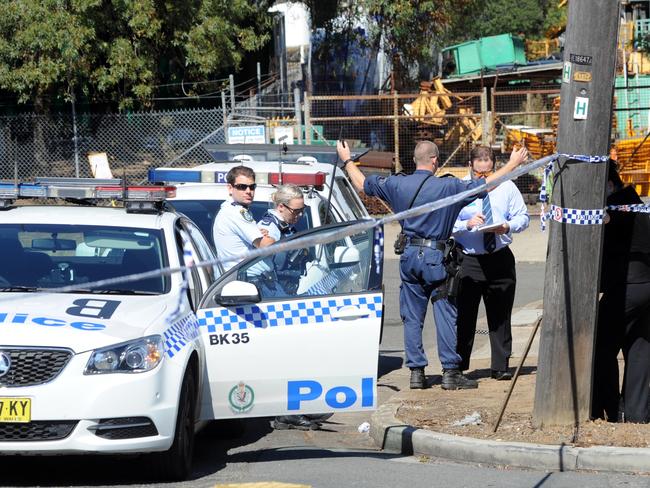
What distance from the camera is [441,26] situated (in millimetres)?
33062

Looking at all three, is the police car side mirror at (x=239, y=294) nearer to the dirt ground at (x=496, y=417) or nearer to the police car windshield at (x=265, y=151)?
the dirt ground at (x=496, y=417)

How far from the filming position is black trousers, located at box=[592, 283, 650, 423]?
749 centimetres

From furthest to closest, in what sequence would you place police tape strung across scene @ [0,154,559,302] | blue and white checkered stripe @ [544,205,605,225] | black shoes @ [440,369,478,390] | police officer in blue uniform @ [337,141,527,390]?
black shoes @ [440,369,478,390], police officer in blue uniform @ [337,141,527,390], blue and white checkered stripe @ [544,205,605,225], police tape strung across scene @ [0,154,559,302]

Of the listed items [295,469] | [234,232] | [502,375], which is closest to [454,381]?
[502,375]

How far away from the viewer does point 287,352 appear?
22.1 feet

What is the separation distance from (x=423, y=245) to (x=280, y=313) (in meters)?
2.10

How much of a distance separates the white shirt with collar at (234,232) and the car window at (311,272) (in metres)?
1.10

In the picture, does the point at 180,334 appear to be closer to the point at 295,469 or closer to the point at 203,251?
the point at 295,469

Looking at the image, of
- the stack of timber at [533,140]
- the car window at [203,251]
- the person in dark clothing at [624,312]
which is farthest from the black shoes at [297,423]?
the stack of timber at [533,140]

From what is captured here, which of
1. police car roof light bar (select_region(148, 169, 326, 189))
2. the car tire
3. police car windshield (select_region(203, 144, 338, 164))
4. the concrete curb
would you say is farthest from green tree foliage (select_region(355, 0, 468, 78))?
the car tire

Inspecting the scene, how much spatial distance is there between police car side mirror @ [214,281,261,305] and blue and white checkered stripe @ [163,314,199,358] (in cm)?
23

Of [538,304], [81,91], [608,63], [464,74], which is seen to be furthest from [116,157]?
[608,63]

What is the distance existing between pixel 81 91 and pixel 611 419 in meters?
23.4

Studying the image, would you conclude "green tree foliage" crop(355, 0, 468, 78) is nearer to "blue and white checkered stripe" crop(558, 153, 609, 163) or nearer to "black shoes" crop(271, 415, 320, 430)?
"black shoes" crop(271, 415, 320, 430)
